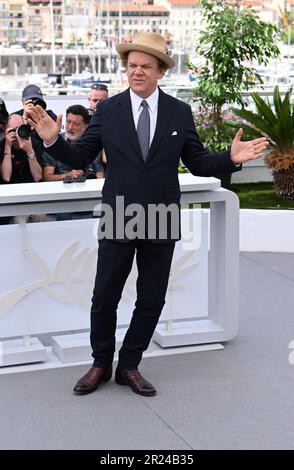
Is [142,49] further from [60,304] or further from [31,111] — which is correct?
[60,304]

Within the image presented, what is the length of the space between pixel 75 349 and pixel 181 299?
2.52ft

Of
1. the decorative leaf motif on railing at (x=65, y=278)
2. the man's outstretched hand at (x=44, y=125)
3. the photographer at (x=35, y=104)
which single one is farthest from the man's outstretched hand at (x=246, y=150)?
the photographer at (x=35, y=104)

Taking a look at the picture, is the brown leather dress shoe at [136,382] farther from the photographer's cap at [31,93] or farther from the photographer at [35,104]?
the photographer's cap at [31,93]

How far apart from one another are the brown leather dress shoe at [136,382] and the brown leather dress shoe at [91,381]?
0.09m

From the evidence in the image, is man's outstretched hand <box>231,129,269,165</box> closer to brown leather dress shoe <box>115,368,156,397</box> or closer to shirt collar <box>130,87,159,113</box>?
shirt collar <box>130,87,159,113</box>

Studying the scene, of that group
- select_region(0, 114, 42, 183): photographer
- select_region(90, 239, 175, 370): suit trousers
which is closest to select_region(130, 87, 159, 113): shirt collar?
select_region(90, 239, 175, 370): suit trousers

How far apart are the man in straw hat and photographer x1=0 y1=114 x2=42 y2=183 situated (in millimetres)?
1582

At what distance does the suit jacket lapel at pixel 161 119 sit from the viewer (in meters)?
4.85

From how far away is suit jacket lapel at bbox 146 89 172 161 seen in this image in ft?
15.9

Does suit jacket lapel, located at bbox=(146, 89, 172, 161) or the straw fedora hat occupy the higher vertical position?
the straw fedora hat

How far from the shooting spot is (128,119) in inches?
191

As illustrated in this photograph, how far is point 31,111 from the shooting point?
4.68 meters

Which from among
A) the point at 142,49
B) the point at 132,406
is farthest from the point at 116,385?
the point at 142,49

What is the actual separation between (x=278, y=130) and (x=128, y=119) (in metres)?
4.48
